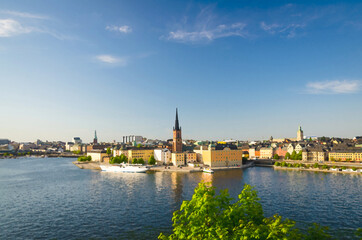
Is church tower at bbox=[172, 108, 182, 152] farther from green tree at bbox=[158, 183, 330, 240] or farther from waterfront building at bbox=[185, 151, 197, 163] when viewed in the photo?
green tree at bbox=[158, 183, 330, 240]

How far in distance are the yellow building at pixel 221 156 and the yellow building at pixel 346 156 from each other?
35.8 metres

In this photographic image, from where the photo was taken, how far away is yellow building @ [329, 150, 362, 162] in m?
93.1

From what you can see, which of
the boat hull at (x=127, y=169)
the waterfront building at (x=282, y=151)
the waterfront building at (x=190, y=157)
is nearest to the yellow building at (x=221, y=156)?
the waterfront building at (x=190, y=157)

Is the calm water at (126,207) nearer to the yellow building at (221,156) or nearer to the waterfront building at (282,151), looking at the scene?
the yellow building at (221,156)

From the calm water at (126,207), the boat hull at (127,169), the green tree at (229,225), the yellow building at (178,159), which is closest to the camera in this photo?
the green tree at (229,225)

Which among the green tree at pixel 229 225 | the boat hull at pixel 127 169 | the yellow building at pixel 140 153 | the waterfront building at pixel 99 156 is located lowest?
the boat hull at pixel 127 169

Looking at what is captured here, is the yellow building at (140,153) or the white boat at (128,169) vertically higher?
the yellow building at (140,153)

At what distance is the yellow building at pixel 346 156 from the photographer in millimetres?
93125

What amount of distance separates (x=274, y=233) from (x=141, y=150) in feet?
315

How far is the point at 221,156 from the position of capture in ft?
307

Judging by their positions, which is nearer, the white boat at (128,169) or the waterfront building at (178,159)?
the white boat at (128,169)

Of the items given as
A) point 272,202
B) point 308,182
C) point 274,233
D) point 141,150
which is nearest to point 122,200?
point 272,202

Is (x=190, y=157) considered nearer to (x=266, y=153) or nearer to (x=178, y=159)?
(x=178, y=159)

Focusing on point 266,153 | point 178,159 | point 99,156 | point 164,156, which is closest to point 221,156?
point 178,159
